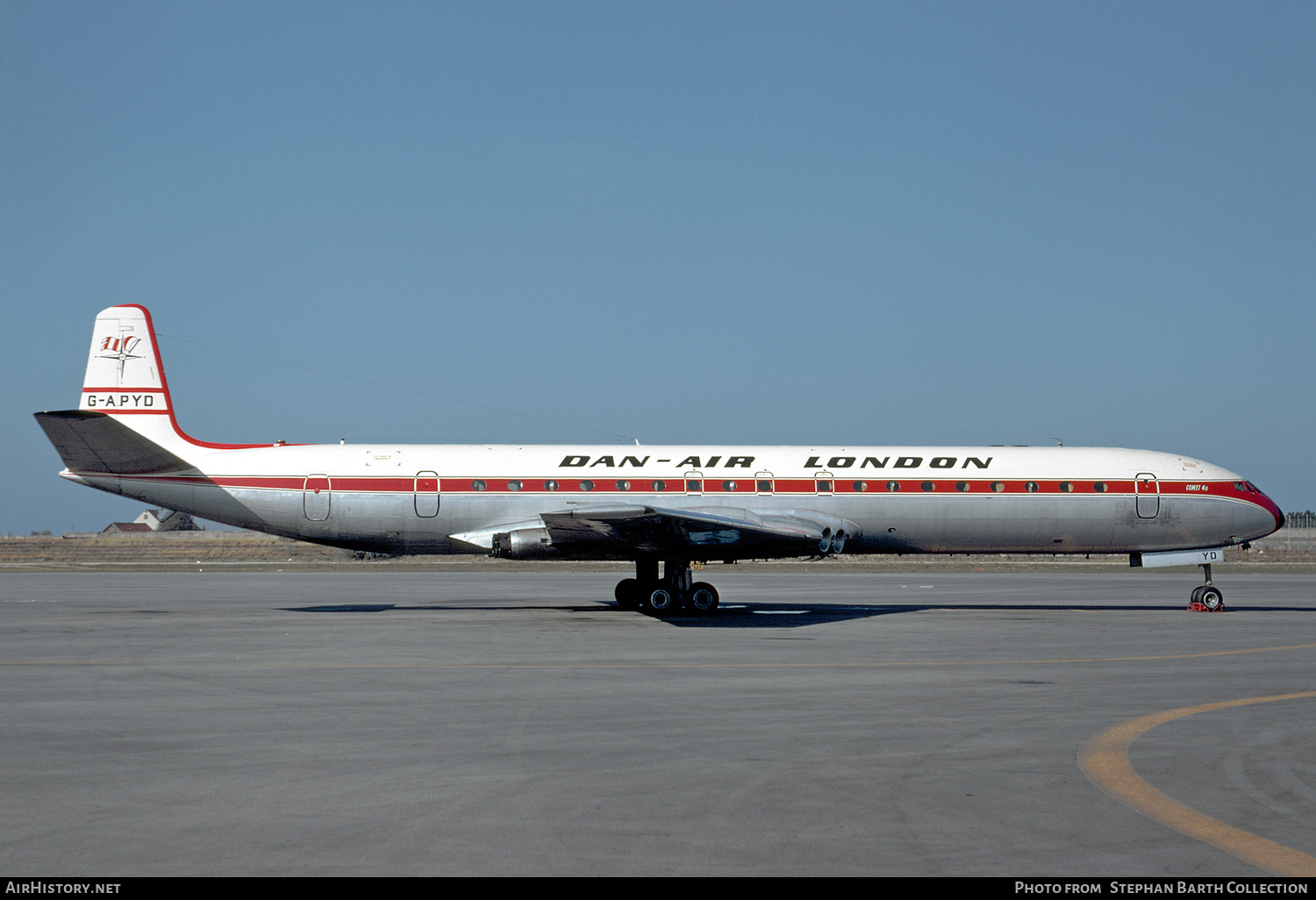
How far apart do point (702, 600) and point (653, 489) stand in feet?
9.88

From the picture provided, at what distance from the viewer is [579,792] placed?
721cm

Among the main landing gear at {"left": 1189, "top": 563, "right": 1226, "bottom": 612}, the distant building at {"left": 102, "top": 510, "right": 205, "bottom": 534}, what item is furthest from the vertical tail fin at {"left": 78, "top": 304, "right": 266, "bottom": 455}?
the distant building at {"left": 102, "top": 510, "right": 205, "bottom": 534}

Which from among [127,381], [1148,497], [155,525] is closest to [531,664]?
[127,381]

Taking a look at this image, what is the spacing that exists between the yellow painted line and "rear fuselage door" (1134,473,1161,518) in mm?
15593

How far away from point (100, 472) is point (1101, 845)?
23193 millimetres

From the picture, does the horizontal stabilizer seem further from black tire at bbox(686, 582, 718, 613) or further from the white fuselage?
black tire at bbox(686, 582, 718, 613)

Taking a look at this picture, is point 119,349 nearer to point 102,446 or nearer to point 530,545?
point 102,446

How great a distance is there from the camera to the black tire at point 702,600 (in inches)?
886

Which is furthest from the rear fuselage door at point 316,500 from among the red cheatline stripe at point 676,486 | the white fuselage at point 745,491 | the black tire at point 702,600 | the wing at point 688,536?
the black tire at point 702,600

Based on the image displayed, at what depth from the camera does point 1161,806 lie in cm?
689

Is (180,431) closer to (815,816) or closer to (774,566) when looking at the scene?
(815,816)

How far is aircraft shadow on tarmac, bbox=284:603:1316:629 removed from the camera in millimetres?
21469
